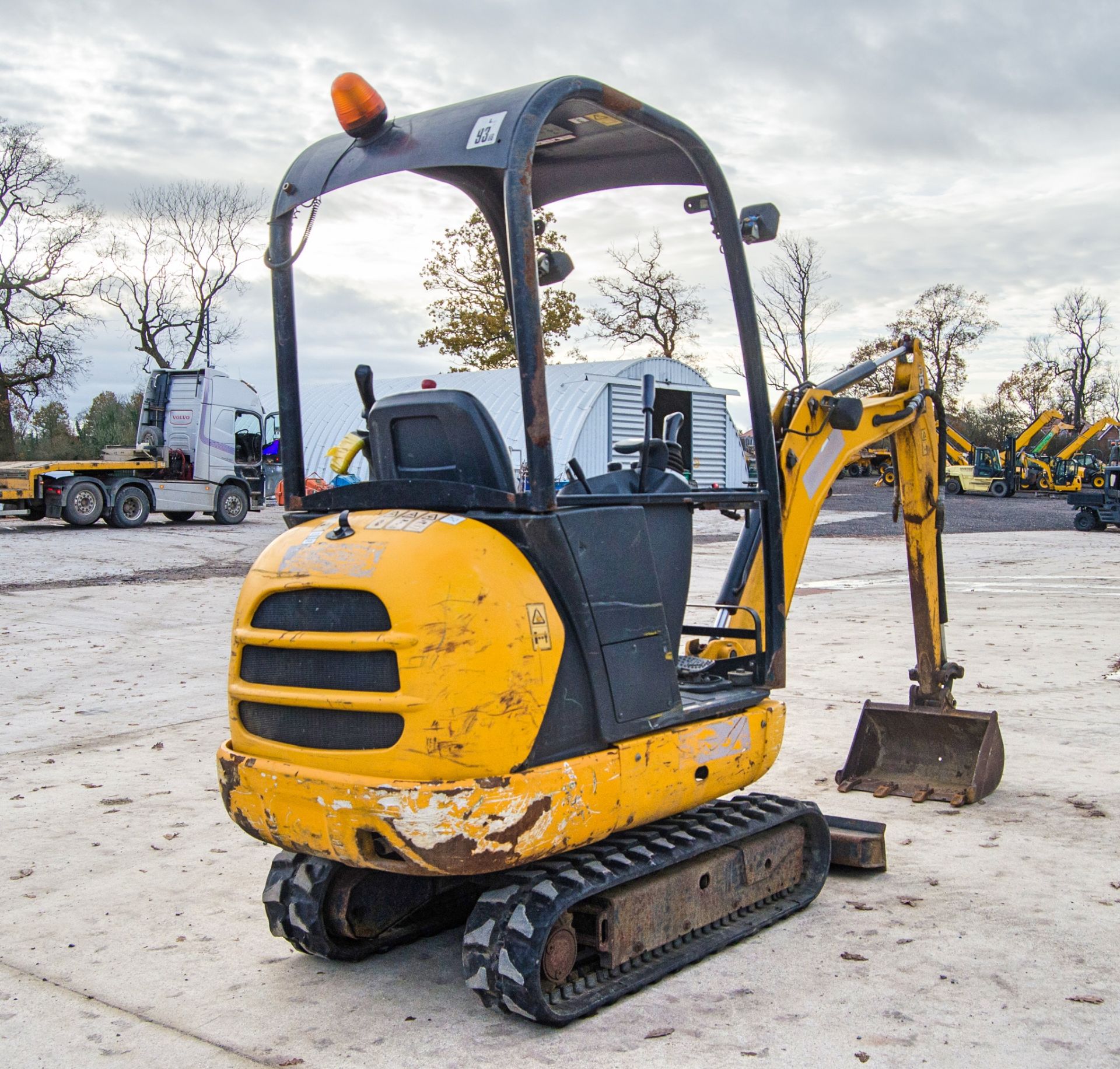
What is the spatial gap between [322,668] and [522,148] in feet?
5.15

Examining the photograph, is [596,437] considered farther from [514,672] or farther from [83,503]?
[514,672]

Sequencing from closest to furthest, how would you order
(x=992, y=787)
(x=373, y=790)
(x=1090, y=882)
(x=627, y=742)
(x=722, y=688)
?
(x=373, y=790) → (x=627, y=742) → (x=722, y=688) → (x=1090, y=882) → (x=992, y=787)

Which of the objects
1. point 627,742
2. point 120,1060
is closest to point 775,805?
point 627,742

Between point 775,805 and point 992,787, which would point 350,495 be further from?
point 992,787

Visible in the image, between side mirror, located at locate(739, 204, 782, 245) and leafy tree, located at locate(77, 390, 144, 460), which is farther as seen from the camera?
leafy tree, located at locate(77, 390, 144, 460)

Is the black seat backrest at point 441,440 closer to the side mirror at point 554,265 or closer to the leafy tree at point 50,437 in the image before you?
the side mirror at point 554,265

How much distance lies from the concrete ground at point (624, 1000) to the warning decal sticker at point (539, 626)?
110 cm

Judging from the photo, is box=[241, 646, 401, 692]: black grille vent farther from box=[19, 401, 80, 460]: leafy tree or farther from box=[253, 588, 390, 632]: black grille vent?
box=[19, 401, 80, 460]: leafy tree

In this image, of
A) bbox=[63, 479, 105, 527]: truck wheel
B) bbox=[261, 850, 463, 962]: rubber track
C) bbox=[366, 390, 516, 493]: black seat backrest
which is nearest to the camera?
bbox=[366, 390, 516, 493]: black seat backrest

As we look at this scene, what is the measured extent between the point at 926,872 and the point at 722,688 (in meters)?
1.27

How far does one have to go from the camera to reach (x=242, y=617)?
3611 mm

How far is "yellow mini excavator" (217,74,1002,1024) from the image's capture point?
3.22 m

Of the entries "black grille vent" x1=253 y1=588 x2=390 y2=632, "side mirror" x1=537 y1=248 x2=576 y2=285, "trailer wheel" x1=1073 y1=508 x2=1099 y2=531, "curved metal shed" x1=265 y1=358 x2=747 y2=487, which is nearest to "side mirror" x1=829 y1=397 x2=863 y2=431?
"side mirror" x1=537 y1=248 x2=576 y2=285

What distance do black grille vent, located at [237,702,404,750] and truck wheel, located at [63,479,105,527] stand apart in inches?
836
